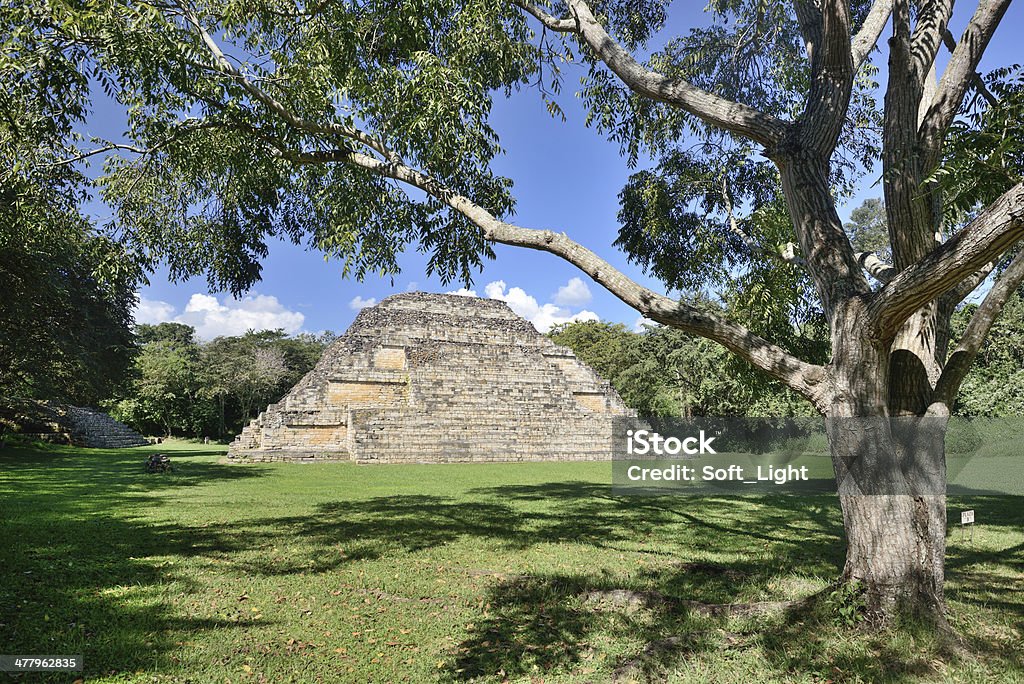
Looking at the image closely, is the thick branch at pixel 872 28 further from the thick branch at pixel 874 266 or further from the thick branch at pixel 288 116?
the thick branch at pixel 288 116

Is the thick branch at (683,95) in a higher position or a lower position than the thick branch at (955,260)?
higher

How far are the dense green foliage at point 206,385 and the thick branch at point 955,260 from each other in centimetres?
3420

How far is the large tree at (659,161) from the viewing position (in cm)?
391

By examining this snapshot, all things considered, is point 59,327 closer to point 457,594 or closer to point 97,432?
point 97,432

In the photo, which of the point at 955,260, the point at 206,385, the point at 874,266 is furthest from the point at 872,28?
the point at 206,385

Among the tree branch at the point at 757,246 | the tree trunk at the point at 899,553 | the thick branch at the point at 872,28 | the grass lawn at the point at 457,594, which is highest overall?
the thick branch at the point at 872,28

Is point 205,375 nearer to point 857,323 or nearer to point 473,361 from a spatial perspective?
point 473,361

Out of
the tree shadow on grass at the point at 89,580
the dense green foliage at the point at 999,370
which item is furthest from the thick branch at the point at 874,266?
the dense green foliage at the point at 999,370

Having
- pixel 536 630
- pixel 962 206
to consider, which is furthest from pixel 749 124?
pixel 536 630

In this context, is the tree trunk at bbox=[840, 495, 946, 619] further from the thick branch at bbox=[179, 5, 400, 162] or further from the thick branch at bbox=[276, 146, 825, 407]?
the thick branch at bbox=[179, 5, 400, 162]

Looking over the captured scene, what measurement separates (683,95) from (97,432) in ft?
91.9

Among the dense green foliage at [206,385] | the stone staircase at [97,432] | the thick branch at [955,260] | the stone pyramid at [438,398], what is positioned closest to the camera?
the thick branch at [955,260]

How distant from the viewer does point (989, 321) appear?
13.9ft

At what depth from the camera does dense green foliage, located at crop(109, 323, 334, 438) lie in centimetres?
3244
